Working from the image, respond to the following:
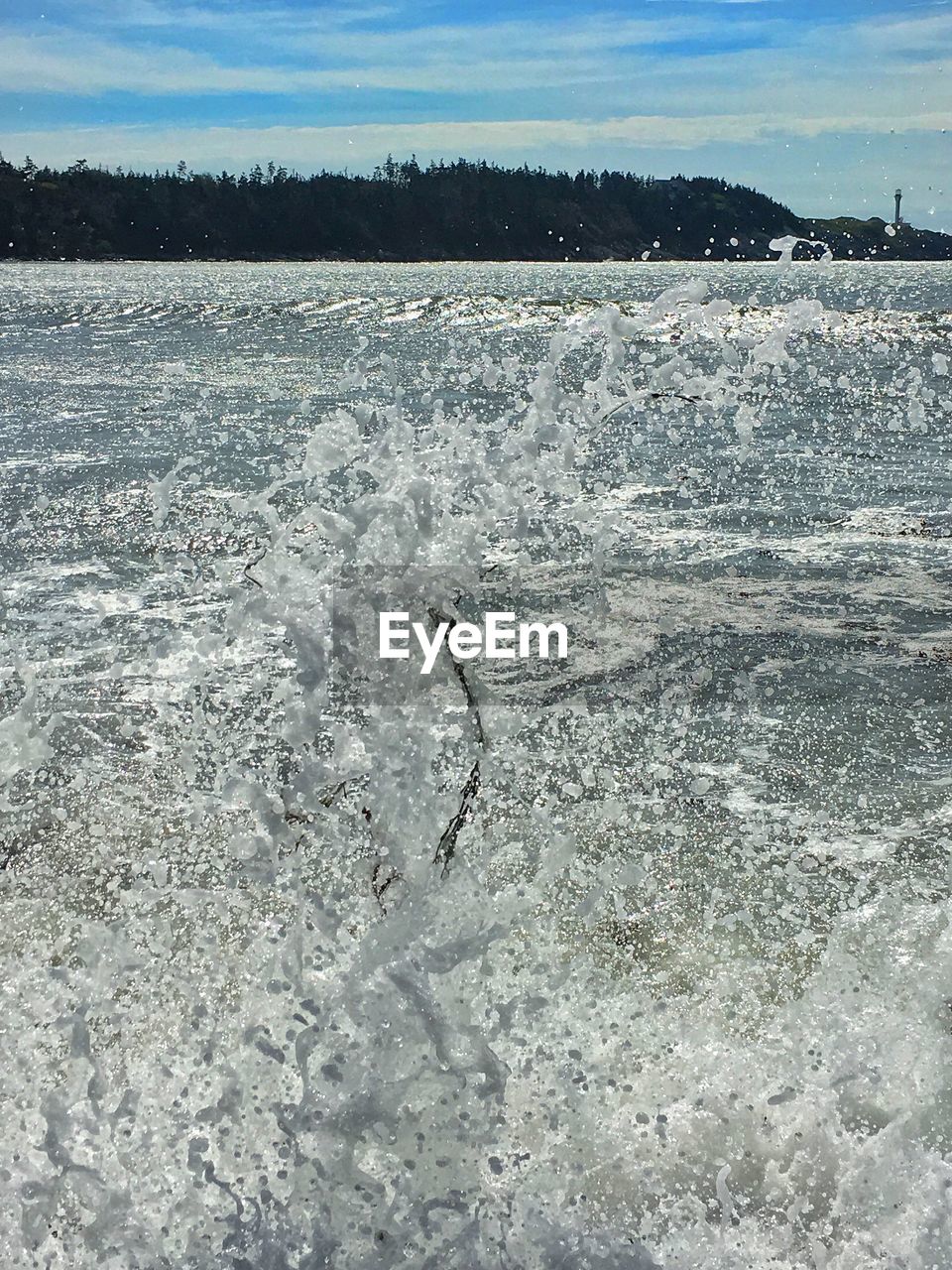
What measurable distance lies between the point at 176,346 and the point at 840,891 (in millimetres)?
44755

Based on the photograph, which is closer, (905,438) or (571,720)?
(571,720)

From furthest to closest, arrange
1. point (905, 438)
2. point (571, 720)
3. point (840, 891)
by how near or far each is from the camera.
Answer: point (905, 438) < point (571, 720) < point (840, 891)

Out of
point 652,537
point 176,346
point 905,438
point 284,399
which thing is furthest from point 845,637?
point 176,346

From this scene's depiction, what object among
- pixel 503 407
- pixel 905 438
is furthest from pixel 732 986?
pixel 503 407

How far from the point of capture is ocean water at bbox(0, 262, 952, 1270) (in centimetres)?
386

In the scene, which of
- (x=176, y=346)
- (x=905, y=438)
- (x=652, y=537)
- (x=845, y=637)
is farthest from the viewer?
(x=176, y=346)

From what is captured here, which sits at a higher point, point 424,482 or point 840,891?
point 424,482

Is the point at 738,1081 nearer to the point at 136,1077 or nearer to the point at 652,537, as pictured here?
the point at 136,1077

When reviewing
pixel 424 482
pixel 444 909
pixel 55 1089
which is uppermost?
pixel 424 482

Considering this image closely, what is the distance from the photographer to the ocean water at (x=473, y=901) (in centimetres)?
386

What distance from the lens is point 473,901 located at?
5.11m

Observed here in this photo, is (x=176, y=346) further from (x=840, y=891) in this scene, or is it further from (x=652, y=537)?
(x=840, y=891)

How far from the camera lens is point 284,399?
28.1 meters

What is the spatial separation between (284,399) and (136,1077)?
2495cm
